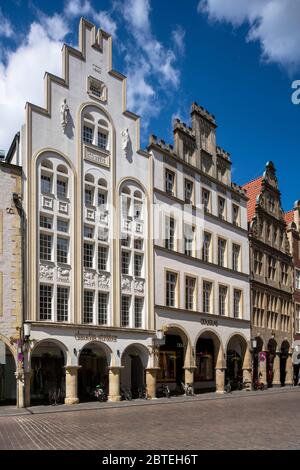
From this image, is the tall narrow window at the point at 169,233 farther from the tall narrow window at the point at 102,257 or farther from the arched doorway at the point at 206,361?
the arched doorway at the point at 206,361

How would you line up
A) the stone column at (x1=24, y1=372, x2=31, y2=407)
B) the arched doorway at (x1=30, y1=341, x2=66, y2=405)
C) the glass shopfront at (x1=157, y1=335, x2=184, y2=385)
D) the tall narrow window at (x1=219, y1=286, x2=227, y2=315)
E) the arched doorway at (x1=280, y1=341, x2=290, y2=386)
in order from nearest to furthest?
the stone column at (x1=24, y1=372, x2=31, y2=407) → the arched doorway at (x1=30, y1=341, x2=66, y2=405) → the glass shopfront at (x1=157, y1=335, x2=184, y2=385) → the tall narrow window at (x1=219, y1=286, x2=227, y2=315) → the arched doorway at (x1=280, y1=341, x2=290, y2=386)

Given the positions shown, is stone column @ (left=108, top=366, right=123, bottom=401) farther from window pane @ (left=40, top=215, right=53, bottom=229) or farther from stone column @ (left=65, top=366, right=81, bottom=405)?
window pane @ (left=40, top=215, right=53, bottom=229)

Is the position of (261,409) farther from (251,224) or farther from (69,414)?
(251,224)

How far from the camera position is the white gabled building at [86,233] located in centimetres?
3331

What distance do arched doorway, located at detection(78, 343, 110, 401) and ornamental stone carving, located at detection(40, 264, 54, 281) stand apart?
624 cm

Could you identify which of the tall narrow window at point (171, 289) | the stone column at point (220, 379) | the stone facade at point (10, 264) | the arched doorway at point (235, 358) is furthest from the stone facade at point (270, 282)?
the stone facade at point (10, 264)

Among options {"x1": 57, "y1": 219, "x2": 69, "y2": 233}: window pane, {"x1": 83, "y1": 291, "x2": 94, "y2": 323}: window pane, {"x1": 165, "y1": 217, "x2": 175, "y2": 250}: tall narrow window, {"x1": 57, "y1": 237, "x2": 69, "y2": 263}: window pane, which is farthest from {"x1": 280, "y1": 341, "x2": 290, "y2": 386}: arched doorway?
{"x1": 57, "y1": 219, "x2": 69, "y2": 233}: window pane

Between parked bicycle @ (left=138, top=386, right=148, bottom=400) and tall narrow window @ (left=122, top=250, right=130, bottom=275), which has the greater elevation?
tall narrow window @ (left=122, top=250, right=130, bottom=275)

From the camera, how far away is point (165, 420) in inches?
920

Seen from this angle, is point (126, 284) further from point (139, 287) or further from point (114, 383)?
point (114, 383)

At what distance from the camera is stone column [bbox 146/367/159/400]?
125 ft
